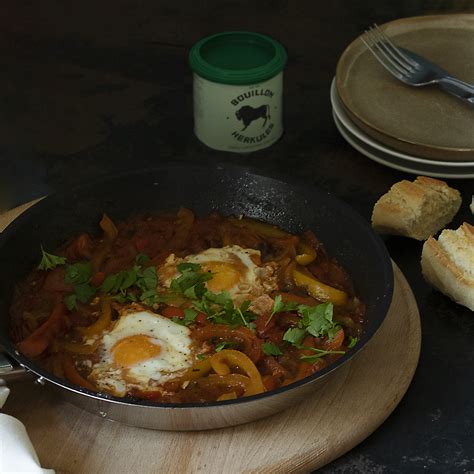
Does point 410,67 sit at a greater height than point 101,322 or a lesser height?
greater

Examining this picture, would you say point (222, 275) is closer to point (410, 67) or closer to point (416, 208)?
point (416, 208)

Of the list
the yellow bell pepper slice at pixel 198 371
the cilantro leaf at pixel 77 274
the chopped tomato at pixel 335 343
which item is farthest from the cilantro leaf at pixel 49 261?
the chopped tomato at pixel 335 343

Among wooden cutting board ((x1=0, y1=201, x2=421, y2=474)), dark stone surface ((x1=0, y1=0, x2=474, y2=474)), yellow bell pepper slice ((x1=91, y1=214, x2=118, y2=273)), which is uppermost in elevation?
yellow bell pepper slice ((x1=91, y1=214, x2=118, y2=273))

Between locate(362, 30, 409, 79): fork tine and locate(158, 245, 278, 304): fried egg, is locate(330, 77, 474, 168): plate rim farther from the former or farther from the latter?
locate(158, 245, 278, 304): fried egg

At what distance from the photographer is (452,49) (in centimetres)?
414

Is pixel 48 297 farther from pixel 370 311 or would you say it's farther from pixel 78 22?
pixel 78 22

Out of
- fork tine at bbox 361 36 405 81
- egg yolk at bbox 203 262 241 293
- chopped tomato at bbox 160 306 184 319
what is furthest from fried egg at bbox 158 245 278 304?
fork tine at bbox 361 36 405 81

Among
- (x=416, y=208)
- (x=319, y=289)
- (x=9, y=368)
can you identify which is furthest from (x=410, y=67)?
(x=9, y=368)

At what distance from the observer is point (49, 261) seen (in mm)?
3096

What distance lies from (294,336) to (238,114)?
49.2 inches

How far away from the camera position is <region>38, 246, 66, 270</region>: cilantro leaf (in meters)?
3.08

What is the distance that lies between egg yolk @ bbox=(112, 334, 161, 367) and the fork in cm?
168

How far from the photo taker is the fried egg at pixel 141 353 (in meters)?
2.71

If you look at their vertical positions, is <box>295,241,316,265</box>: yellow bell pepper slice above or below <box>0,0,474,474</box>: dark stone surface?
above
